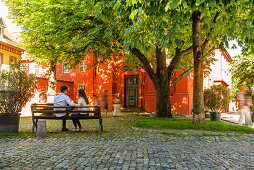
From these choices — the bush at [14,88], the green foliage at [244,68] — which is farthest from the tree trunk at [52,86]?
the green foliage at [244,68]

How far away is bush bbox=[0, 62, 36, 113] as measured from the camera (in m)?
7.73

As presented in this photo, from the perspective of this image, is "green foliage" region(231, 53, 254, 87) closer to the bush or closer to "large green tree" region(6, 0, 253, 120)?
"large green tree" region(6, 0, 253, 120)

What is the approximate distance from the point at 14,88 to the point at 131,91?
16837 millimetres

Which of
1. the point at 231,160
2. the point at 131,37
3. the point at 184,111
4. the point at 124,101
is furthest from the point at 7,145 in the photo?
the point at 124,101

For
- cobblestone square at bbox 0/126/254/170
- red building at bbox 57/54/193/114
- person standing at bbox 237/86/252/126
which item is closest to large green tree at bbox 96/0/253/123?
person standing at bbox 237/86/252/126

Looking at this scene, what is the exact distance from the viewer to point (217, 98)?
13.9 metres

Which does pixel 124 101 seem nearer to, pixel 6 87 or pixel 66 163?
pixel 6 87

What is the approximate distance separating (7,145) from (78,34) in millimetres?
8734

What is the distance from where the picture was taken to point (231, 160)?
15.2 ft

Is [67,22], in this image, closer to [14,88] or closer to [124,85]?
[14,88]

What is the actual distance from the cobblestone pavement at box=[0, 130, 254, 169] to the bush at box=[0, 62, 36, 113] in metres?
1.70

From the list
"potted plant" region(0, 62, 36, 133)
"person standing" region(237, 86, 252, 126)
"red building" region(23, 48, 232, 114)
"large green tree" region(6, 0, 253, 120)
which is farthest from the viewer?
"red building" region(23, 48, 232, 114)

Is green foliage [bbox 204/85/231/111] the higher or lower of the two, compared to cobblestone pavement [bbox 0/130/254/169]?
higher

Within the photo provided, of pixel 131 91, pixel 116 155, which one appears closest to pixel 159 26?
pixel 116 155
